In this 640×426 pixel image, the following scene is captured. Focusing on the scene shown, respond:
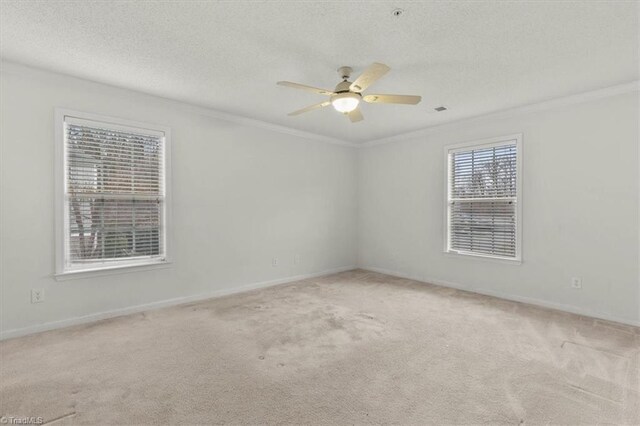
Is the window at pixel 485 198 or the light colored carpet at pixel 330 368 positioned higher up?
the window at pixel 485 198

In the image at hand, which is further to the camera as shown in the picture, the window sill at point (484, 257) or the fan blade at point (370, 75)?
the window sill at point (484, 257)

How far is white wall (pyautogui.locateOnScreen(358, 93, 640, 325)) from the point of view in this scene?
325cm

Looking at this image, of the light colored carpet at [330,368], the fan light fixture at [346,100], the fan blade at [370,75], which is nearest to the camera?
the light colored carpet at [330,368]

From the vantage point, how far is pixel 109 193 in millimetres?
3385

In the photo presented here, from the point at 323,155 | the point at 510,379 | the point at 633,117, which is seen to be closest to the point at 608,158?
the point at 633,117

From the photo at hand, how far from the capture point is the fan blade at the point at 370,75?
7.21 feet

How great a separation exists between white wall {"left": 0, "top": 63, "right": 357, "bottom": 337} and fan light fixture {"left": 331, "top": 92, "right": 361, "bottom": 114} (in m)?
2.09

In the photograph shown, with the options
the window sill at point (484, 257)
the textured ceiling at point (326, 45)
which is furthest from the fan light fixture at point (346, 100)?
the window sill at point (484, 257)

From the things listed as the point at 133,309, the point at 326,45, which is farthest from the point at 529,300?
the point at 133,309

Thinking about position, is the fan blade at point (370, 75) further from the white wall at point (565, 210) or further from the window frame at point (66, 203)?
the white wall at point (565, 210)

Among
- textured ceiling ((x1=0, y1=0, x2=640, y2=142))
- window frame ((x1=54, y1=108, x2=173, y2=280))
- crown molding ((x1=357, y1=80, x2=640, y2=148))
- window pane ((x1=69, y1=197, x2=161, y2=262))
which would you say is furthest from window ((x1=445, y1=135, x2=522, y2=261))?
window pane ((x1=69, y1=197, x2=161, y2=262))

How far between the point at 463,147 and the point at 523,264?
176 centimetres

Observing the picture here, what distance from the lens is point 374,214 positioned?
579 cm

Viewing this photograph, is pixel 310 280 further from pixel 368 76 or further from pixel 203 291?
pixel 368 76
